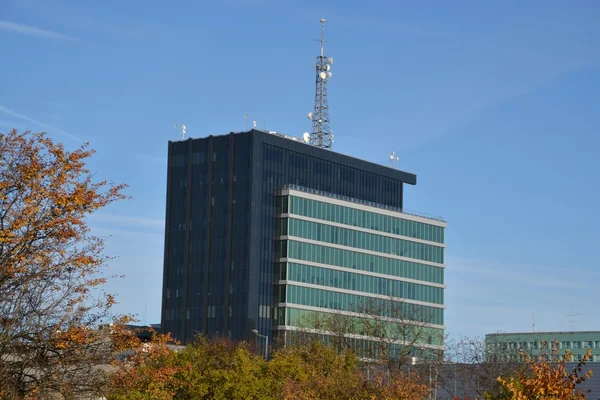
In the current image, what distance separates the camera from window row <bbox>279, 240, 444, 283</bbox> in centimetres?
15338

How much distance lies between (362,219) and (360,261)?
6.46m

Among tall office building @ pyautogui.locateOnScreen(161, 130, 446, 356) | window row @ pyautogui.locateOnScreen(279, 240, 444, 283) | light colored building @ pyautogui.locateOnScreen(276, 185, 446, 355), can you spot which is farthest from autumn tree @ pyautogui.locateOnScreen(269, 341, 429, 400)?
window row @ pyautogui.locateOnScreen(279, 240, 444, 283)

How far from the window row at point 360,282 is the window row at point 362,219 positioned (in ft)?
25.4

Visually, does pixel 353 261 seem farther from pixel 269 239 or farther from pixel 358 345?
pixel 358 345

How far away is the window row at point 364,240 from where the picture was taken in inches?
6097

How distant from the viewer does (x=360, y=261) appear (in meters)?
161

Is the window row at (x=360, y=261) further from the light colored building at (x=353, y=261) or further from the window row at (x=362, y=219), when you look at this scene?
the window row at (x=362, y=219)

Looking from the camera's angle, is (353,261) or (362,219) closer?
(353,261)

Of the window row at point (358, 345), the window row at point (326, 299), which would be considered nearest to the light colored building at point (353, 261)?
the window row at point (326, 299)

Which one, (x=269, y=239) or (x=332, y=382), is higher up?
(x=269, y=239)

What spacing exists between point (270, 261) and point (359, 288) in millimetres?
15468

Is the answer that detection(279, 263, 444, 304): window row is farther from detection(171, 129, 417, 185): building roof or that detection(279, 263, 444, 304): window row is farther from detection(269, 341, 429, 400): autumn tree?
detection(269, 341, 429, 400): autumn tree

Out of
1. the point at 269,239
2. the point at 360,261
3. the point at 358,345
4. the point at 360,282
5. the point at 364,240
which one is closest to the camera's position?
the point at 358,345

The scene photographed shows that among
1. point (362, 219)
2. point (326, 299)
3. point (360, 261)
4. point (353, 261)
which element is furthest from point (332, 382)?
point (362, 219)
